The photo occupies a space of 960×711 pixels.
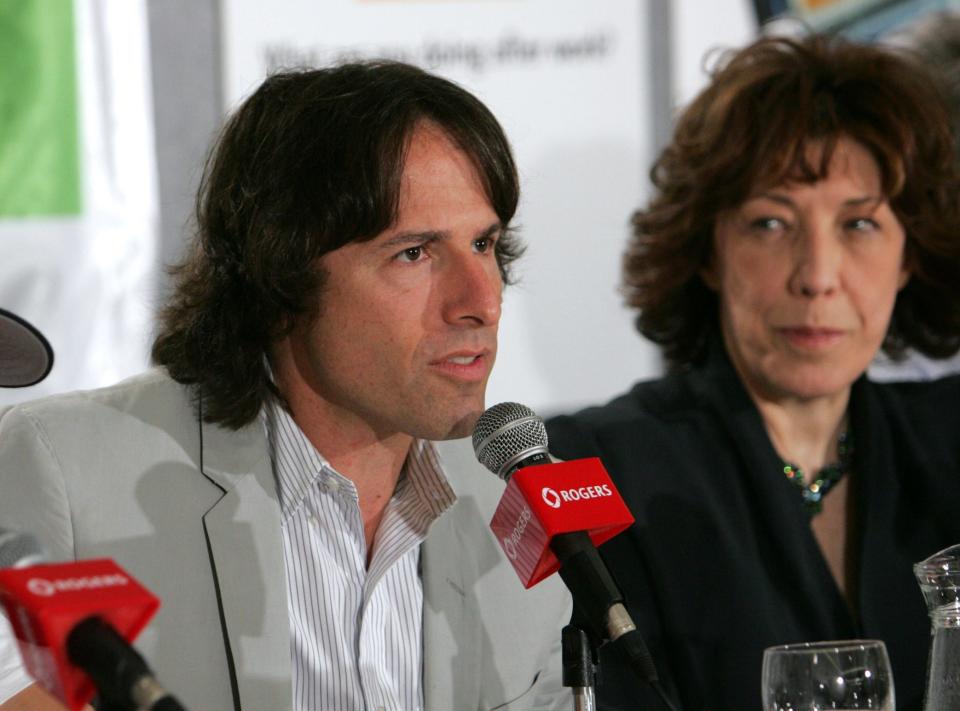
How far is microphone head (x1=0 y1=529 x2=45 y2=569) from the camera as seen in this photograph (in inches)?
40.4

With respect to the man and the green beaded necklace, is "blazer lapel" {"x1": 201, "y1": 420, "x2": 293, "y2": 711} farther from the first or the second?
the green beaded necklace

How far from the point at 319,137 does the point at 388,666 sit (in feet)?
2.52

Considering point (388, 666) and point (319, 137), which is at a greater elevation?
point (319, 137)

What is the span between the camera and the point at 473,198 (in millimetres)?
1913

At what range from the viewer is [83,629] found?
3.17 ft

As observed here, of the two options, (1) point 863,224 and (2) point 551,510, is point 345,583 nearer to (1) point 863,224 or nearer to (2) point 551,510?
(2) point 551,510

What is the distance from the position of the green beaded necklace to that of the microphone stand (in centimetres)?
122

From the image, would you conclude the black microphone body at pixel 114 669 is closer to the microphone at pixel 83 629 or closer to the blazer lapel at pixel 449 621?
the microphone at pixel 83 629

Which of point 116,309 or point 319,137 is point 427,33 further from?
point 319,137

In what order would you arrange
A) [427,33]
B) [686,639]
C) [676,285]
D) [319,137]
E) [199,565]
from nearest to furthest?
[199,565]
[319,137]
[686,639]
[676,285]
[427,33]

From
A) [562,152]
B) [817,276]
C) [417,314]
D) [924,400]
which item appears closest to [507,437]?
[417,314]

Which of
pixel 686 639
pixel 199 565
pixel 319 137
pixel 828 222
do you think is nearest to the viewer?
pixel 199 565

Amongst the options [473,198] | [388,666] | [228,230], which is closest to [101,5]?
[228,230]

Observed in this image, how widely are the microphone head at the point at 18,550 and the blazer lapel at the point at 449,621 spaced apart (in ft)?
2.85
